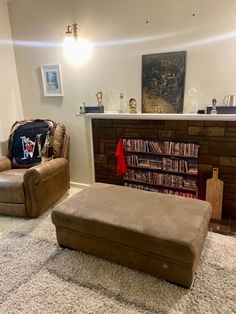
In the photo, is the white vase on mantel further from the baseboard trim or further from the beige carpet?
the beige carpet

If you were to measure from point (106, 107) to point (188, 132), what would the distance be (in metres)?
1.08

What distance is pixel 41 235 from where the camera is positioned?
2281mm

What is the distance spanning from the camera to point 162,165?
2723 mm

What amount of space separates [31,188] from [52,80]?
1589mm

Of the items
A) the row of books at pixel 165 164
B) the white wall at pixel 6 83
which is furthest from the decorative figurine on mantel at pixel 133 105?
the white wall at pixel 6 83

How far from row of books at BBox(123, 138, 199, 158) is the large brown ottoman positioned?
708 mm

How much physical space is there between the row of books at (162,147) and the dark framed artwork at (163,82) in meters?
0.36

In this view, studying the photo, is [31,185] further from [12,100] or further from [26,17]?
[26,17]

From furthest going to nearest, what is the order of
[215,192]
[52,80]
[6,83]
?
[6,83]
[52,80]
[215,192]

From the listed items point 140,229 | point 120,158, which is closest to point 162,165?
point 120,158

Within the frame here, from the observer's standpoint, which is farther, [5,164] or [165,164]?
[5,164]

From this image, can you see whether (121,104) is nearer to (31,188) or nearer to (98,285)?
(31,188)

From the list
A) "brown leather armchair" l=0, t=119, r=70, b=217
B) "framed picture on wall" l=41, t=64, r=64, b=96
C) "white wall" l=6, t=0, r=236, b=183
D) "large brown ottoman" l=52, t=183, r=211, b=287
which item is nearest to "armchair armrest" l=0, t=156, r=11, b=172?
"brown leather armchair" l=0, t=119, r=70, b=217

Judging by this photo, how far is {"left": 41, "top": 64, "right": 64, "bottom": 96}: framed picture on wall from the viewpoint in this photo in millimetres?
3182
